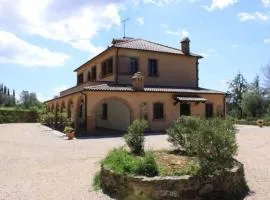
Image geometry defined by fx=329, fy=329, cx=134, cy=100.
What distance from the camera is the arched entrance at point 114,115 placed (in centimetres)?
2698

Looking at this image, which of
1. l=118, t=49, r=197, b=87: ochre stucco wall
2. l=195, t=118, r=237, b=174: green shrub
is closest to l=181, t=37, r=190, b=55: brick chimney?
l=118, t=49, r=197, b=87: ochre stucco wall

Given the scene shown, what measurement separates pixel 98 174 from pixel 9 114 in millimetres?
39934

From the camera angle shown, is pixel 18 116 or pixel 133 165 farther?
pixel 18 116

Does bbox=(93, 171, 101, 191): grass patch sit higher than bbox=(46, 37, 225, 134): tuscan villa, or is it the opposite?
bbox=(46, 37, 225, 134): tuscan villa

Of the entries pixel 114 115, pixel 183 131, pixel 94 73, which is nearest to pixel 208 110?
pixel 114 115

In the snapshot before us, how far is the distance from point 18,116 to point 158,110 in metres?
27.1

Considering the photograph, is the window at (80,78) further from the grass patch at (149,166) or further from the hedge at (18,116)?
the grass patch at (149,166)

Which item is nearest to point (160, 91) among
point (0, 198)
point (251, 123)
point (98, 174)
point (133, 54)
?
point (133, 54)

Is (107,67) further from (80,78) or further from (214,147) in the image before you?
(214,147)

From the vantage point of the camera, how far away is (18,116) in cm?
4659

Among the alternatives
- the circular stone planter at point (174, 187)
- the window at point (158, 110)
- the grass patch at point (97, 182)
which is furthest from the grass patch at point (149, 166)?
the window at point (158, 110)

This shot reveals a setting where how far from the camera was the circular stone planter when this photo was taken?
284 inches

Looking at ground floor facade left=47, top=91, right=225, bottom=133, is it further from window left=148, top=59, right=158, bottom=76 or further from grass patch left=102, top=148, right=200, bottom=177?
grass patch left=102, top=148, right=200, bottom=177

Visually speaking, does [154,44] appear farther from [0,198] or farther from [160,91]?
[0,198]
